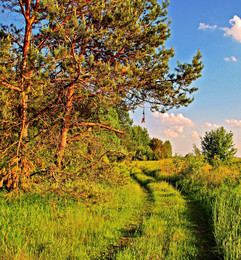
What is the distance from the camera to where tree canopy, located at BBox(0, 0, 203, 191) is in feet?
15.4

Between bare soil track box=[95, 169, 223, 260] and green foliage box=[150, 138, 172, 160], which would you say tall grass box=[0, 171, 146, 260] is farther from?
green foliage box=[150, 138, 172, 160]

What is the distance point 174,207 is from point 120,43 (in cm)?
606

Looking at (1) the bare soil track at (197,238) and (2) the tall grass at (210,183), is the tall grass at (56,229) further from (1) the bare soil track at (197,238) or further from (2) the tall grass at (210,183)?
(2) the tall grass at (210,183)

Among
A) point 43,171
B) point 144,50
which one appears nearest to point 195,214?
point 43,171

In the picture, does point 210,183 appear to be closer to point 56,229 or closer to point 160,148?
point 56,229

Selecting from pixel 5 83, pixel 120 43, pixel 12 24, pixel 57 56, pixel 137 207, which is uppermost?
pixel 12 24

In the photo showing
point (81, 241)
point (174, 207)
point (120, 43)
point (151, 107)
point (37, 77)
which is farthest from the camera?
point (151, 107)

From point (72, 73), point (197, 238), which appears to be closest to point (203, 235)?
point (197, 238)

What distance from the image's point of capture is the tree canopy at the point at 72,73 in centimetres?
471

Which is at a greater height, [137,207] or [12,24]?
[12,24]

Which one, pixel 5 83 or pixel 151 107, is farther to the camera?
pixel 151 107

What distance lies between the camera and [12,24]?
6996mm

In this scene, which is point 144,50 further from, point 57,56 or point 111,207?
point 111,207

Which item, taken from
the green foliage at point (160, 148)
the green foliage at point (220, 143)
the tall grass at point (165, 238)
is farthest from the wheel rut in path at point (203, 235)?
the green foliage at point (160, 148)
